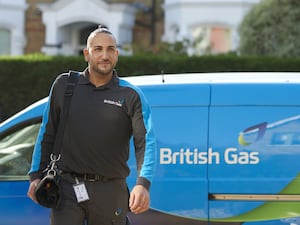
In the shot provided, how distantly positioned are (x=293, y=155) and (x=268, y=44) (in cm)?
789

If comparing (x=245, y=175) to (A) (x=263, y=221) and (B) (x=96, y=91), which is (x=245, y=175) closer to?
(A) (x=263, y=221)

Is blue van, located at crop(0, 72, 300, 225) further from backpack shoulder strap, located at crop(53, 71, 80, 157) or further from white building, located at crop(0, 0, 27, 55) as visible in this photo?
white building, located at crop(0, 0, 27, 55)

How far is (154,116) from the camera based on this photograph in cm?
472

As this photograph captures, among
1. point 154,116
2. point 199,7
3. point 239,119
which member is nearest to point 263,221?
point 239,119

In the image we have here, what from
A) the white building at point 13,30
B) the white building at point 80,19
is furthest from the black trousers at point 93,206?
the white building at point 13,30

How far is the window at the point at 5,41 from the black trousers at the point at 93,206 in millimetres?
15316

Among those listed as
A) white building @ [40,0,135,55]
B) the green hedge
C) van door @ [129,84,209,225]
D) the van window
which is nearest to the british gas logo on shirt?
van door @ [129,84,209,225]

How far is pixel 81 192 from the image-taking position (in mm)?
3701

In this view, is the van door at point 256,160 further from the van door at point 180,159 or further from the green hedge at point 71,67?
the green hedge at point 71,67

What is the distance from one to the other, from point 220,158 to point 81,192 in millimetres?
1270

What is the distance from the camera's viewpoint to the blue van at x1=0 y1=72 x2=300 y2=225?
4.51 m

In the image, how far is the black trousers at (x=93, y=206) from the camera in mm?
3705

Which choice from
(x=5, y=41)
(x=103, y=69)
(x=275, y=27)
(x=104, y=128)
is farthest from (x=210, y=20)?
(x=104, y=128)

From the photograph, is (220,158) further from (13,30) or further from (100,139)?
(13,30)
